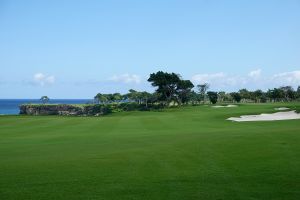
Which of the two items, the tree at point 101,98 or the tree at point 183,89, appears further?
the tree at point 101,98

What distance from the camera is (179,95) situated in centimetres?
10200

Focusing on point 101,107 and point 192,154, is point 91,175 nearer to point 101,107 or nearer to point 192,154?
point 192,154

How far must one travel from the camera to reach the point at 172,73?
95500mm

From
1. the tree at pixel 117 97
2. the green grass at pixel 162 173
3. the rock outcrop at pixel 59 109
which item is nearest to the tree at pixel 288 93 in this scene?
the tree at pixel 117 97

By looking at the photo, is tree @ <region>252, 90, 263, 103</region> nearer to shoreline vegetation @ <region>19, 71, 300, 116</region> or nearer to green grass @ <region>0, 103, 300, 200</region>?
shoreline vegetation @ <region>19, 71, 300, 116</region>

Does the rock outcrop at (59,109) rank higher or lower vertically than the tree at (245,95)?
lower

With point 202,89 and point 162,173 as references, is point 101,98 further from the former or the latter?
point 162,173

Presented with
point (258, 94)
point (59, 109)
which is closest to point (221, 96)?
point (258, 94)

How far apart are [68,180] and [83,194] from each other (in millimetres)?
1473

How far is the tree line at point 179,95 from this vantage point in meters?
93.9

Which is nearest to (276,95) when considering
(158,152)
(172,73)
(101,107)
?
(172,73)

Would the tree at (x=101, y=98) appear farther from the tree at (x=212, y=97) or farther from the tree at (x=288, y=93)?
the tree at (x=288, y=93)

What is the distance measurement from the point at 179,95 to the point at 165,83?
10496mm

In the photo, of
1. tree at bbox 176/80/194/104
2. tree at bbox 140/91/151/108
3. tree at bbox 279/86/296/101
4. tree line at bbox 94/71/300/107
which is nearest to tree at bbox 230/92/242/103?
tree line at bbox 94/71/300/107
